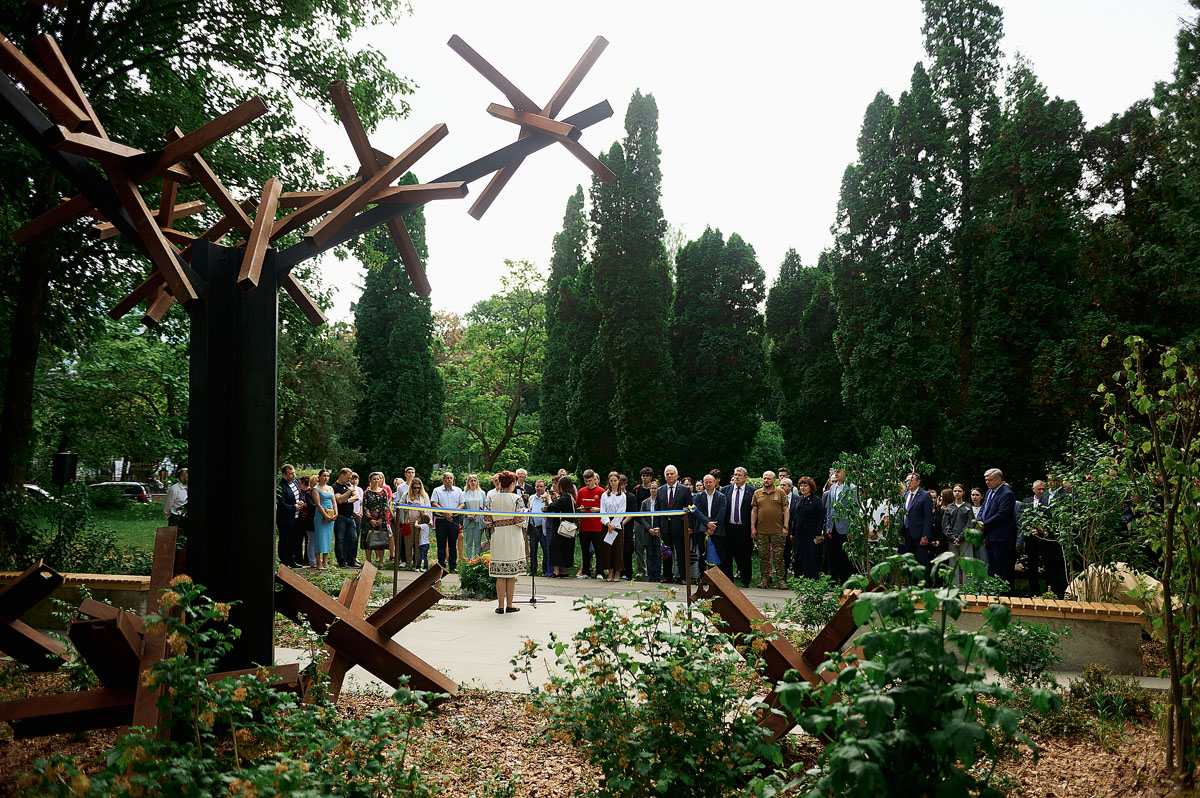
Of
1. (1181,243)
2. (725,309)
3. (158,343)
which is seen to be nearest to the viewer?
(1181,243)

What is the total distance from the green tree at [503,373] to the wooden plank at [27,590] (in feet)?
99.5

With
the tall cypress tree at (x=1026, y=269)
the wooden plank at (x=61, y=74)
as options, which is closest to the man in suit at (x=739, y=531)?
the wooden plank at (x=61, y=74)

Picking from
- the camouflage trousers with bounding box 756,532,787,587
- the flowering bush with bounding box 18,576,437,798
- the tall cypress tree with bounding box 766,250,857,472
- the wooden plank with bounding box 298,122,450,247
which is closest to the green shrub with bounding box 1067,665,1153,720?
the flowering bush with bounding box 18,576,437,798

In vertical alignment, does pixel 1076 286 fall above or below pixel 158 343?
above

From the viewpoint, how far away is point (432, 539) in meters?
19.0

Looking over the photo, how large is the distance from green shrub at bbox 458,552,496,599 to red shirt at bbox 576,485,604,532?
2904 millimetres

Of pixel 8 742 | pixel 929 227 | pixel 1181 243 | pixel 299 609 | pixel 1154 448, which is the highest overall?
pixel 929 227

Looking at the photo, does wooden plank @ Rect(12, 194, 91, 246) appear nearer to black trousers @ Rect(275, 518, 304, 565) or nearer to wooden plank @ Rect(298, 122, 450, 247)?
wooden plank @ Rect(298, 122, 450, 247)

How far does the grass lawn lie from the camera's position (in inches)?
923

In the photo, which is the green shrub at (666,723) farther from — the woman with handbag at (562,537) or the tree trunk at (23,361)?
the woman with handbag at (562,537)

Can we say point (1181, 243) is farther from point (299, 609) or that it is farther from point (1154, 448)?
point (299, 609)

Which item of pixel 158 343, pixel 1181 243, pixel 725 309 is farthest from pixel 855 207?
pixel 158 343

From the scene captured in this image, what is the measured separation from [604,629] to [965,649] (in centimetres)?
186

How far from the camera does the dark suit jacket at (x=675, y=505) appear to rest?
13.1 metres
